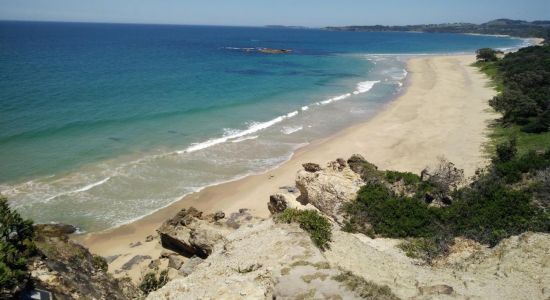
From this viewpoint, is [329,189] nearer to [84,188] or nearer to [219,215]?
[219,215]

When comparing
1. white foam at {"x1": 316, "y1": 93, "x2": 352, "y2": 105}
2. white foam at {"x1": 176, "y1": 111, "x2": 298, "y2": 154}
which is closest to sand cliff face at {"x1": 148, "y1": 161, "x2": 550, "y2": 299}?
white foam at {"x1": 176, "y1": 111, "x2": 298, "y2": 154}

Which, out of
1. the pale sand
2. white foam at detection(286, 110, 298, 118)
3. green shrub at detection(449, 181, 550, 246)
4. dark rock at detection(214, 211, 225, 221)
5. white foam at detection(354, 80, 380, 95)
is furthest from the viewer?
white foam at detection(354, 80, 380, 95)

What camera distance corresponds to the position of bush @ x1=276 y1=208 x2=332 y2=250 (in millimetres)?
10930

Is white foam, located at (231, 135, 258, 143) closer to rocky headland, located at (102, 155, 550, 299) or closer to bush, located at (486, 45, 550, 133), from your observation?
rocky headland, located at (102, 155, 550, 299)

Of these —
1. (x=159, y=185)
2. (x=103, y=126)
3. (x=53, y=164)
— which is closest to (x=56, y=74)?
(x=103, y=126)

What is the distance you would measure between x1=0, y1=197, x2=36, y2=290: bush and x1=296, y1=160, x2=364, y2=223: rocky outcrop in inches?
390

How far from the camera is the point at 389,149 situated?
29.1 metres

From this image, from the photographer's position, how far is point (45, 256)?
10625 millimetres

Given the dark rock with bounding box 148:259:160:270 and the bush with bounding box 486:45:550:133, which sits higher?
the bush with bounding box 486:45:550:133

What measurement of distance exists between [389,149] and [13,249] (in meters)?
24.4

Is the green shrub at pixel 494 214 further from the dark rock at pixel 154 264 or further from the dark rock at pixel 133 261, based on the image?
the dark rock at pixel 133 261

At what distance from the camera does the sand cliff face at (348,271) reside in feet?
28.4

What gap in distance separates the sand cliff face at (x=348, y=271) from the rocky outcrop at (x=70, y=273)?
197 centimetres

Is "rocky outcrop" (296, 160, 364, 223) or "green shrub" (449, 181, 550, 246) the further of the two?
"rocky outcrop" (296, 160, 364, 223)
